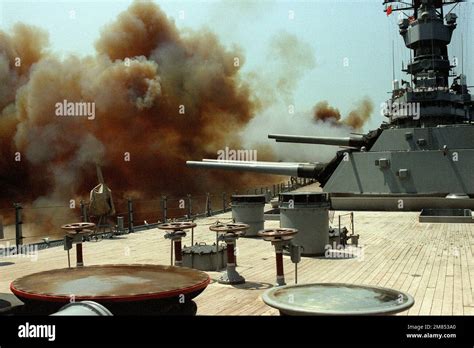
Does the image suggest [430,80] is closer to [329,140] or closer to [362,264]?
[329,140]

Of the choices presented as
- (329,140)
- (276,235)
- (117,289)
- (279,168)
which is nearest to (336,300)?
(117,289)

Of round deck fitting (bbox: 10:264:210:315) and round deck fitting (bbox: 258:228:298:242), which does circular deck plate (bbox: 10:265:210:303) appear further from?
round deck fitting (bbox: 258:228:298:242)

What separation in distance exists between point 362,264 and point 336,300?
3.86 m

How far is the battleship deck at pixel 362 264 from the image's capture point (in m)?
4.64

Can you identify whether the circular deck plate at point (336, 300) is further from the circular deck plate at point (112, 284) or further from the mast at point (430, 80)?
the mast at point (430, 80)

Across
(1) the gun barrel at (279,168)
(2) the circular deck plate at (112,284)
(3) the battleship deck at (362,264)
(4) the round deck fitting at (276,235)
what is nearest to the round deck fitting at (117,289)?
(2) the circular deck plate at (112,284)

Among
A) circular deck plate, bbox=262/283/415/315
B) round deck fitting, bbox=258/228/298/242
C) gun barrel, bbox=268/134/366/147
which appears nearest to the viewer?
circular deck plate, bbox=262/283/415/315

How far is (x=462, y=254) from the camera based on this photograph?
697 centimetres

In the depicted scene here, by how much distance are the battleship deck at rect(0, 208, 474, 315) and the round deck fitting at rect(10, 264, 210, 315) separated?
2.79 ft

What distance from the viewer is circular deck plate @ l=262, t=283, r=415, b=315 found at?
2566 millimetres

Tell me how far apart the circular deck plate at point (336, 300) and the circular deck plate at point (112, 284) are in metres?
0.72

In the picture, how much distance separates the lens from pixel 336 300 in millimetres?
2865

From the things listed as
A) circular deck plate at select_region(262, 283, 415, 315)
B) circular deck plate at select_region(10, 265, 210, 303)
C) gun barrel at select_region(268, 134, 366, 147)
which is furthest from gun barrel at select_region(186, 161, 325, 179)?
circular deck plate at select_region(262, 283, 415, 315)

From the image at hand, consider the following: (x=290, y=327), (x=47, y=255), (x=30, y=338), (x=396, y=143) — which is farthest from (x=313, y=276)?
(x=396, y=143)
